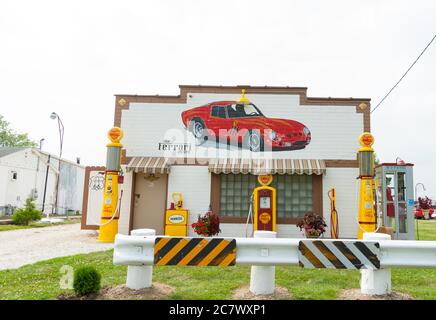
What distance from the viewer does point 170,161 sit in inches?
483

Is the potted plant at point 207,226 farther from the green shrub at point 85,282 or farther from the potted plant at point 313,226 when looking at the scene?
the green shrub at point 85,282

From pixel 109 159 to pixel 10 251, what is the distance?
3809 mm

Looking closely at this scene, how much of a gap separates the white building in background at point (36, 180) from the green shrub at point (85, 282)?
19065 millimetres

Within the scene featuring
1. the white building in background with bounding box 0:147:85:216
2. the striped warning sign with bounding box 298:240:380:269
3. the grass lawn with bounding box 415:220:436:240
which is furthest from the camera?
the white building in background with bounding box 0:147:85:216

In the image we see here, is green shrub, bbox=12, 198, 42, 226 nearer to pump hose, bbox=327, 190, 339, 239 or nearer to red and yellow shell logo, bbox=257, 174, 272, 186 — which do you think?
red and yellow shell logo, bbox=257, 174, 272, 186

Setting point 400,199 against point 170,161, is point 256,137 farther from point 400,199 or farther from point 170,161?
point 400,199

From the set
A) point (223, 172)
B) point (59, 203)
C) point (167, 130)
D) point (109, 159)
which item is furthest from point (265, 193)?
point (59, 203)

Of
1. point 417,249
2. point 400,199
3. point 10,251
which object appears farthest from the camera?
point 400,199

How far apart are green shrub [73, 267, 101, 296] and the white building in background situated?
19.1 meters

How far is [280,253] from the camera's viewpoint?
3.97m

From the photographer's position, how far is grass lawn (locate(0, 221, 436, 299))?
15.6 feet

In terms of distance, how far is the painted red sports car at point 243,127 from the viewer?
486 inches

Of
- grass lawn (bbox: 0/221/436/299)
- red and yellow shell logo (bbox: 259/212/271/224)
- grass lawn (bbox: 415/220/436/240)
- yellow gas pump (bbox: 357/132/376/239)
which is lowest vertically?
grass lawn (bbox: 0/221/436/299)

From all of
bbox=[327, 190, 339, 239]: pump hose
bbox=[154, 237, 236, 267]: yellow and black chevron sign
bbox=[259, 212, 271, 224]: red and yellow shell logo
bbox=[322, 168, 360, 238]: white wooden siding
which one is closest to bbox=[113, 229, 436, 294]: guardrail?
bbox=[154, 237, 236, 267]: yellow and black chevron sign
